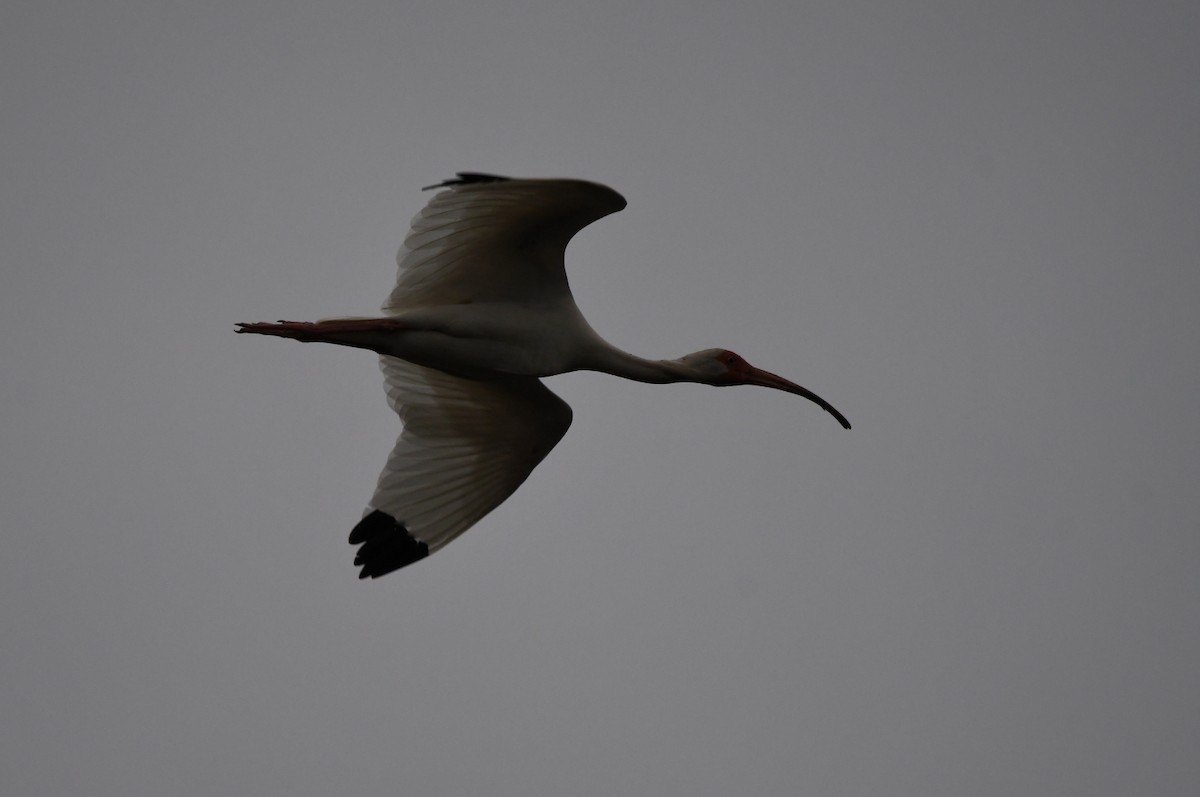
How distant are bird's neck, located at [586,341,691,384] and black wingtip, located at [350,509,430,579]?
2147 millimetres

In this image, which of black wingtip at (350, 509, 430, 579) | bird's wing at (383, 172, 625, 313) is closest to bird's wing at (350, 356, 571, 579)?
black wingtip at (350, 509, 430, 579)

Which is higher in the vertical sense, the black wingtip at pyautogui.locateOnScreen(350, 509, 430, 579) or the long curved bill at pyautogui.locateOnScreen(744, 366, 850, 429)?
the long curved bill at pyautogui.locateOnScreen(744, 366, 850, 429)

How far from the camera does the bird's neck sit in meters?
11.1

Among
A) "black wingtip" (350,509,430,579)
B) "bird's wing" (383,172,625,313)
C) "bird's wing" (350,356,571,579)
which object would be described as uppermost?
→ "bird's wing" (383,172,625,313)

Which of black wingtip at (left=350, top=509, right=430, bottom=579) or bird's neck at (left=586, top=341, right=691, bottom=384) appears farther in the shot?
black wingtip at (left=350, top=509, right=430, bottom=579)

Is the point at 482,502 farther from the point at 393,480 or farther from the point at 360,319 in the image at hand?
the point at 360,319

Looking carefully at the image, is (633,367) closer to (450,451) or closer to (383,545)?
(450,451)

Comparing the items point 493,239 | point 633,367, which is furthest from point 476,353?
point 633,367

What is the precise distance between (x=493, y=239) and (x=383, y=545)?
2943 mm

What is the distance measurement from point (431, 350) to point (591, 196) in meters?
2.11

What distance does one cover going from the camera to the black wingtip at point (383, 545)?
11555mm

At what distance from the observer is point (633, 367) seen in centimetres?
1134

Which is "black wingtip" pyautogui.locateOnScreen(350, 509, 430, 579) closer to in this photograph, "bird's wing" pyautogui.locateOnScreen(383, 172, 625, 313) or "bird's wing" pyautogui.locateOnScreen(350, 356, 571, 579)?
"bird's wing" pyautogui.locateOnScreen(350, 356, 571, 579)

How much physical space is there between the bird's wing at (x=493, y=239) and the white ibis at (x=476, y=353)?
0.01 m
